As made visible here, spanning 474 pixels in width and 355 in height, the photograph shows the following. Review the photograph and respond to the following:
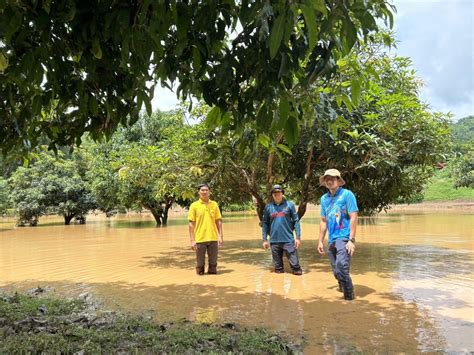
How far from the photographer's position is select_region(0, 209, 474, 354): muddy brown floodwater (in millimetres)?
4984

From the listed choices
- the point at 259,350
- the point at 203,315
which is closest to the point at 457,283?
the point at 203,315

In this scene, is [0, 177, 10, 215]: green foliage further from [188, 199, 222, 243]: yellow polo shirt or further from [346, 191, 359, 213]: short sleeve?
[346, 191, 359, 213]: short sleeve

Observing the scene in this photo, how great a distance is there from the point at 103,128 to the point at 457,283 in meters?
6.50

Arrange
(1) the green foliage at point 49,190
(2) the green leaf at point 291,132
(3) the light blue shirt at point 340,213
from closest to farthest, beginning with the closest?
(2) the green leaf at point 291,132 → (3) the light blue shirt at point 340,213 → (1) the green foliage at point 49,190

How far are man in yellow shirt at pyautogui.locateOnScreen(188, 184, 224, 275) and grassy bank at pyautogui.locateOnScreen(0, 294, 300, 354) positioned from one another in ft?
11.4

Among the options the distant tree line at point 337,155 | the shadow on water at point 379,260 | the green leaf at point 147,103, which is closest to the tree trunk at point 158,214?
the shadow on water at point 379,260

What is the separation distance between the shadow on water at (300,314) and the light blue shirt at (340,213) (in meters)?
0.95

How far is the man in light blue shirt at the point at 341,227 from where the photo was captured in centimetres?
655

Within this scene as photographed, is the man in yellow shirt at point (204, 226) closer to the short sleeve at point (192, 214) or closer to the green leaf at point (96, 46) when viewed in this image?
the short sleeve at point (192, 214)

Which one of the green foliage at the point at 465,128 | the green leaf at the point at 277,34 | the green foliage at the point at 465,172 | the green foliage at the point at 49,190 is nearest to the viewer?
the green leaf at the point at 277,34

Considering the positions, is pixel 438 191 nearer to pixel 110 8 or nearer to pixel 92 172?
pixel 92 172

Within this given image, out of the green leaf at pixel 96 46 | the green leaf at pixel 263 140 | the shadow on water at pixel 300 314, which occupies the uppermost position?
the green leaf at pixel 96 46

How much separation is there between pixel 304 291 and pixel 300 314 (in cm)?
150

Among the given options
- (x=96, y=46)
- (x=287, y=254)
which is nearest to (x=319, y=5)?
(x=96, y=46)
